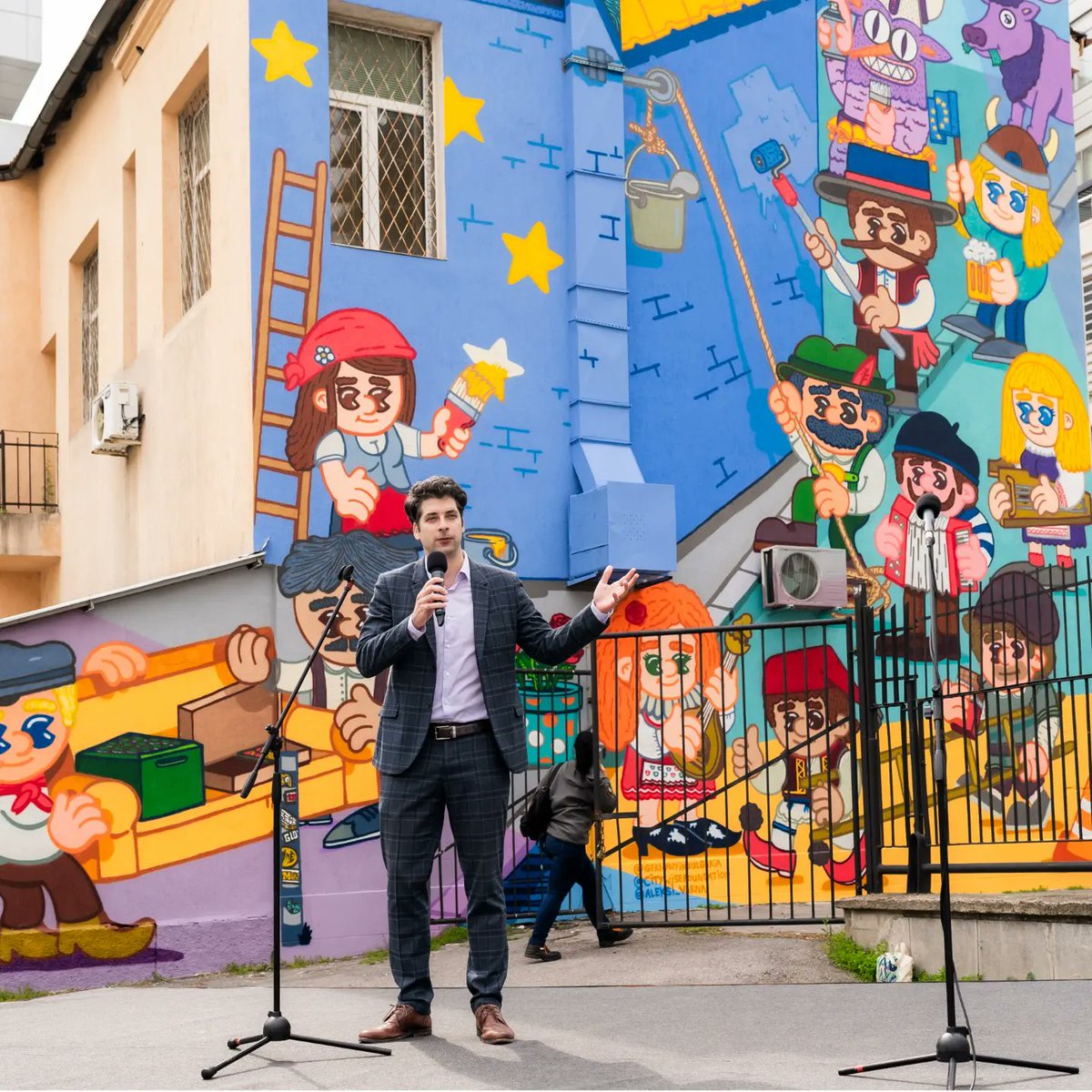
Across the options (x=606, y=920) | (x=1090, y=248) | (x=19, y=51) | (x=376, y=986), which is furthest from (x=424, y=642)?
(x=1090, y=248)

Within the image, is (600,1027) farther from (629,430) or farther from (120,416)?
(120,416)

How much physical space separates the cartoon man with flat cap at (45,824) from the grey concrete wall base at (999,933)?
478 centimetres

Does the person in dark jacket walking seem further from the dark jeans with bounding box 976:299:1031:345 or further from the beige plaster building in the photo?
the dark jeans with bounding box 976:299:1031:345

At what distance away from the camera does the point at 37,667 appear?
9680 millimetres

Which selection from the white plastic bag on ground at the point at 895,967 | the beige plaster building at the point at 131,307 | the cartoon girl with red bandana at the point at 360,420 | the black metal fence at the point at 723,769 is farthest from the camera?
the black metal fence at the point at 723,769

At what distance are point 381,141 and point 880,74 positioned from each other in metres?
4.89

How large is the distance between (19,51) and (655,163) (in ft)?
36.1

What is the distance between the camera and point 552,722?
36.9 ft

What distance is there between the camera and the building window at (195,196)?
12297 millimetres

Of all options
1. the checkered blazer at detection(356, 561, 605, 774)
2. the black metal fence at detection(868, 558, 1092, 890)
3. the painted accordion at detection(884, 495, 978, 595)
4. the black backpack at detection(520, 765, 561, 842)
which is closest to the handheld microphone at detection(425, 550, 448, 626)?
the checkered blazer at detection(356, 561, 605, 774)

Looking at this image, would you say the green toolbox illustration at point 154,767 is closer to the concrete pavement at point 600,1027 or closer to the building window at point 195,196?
the concrete pavement at point 600,1027

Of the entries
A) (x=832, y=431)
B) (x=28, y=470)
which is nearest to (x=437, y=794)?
(x=832, y=431)

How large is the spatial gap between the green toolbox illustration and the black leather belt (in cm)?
459

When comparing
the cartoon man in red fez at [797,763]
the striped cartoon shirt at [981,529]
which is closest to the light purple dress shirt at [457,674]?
the cartoon man in red fez at [797,763]
